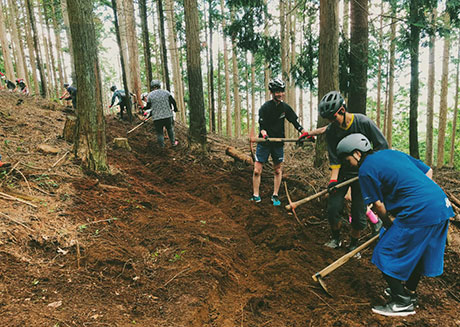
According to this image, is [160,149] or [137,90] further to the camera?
[137,90]

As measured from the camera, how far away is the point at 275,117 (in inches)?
197

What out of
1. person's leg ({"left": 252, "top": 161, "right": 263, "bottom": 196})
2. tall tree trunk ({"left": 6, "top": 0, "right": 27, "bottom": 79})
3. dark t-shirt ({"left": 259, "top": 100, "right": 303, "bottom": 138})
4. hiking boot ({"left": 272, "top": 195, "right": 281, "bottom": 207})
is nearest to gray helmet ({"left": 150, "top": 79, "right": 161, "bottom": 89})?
dark t-shirt ({"left": 259, "top": 100, "right": 303, "bottom": 138})

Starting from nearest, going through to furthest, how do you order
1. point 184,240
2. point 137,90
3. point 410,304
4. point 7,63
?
point 410,304, point 184,240, point 137,90, point 7,63

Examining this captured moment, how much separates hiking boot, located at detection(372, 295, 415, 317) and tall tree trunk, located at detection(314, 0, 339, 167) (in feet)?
14.0

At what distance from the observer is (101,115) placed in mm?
5188

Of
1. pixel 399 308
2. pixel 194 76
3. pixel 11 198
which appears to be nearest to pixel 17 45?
pixel 194 76

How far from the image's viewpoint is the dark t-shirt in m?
4.97

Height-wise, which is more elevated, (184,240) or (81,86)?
(81,86)

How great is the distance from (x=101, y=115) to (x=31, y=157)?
1.54 metres

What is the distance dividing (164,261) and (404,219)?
257cm

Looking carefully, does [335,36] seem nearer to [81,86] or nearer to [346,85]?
[346,85]

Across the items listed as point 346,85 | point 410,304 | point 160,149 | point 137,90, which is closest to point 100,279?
point 410,304

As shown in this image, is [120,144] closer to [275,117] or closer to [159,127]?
[159,127]

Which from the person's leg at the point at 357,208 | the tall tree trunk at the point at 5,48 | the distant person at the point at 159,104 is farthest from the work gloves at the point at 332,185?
the tall tree trunk at the point at 5,48
